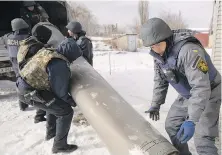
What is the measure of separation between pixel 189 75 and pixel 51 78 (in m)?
1.47

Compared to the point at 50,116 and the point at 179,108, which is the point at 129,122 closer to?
the point at 179,108

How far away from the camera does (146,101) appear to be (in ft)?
17.9

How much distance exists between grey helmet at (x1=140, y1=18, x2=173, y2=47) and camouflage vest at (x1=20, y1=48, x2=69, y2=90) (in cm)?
105

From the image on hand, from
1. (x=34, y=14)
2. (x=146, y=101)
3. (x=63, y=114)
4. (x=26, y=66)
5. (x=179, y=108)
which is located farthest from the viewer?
(x=34, y=14)

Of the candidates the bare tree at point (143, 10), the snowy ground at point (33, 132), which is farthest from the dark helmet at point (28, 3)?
the bare tree at point (143, 10)

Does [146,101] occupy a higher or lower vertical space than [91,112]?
lower

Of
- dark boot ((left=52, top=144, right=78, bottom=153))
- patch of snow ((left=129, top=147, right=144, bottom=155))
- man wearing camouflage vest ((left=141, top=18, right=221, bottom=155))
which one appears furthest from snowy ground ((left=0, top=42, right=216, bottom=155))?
patch of snow ((left=129, top=147, right=144, bottom=155))

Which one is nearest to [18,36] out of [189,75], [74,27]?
[74,27]

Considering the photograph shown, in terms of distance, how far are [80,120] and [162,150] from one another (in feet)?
8.61

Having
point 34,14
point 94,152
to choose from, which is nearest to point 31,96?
point 94,152

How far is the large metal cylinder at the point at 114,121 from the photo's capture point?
1.95m

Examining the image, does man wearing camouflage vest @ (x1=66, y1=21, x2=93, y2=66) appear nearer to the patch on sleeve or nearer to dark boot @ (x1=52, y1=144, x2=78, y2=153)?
dark boot @ (x1=52, y1=144, x2=78, y2=153)

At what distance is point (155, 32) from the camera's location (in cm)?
221

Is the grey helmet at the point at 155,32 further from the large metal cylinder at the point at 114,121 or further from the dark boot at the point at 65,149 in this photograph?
the dark boot at the point at 65,149
